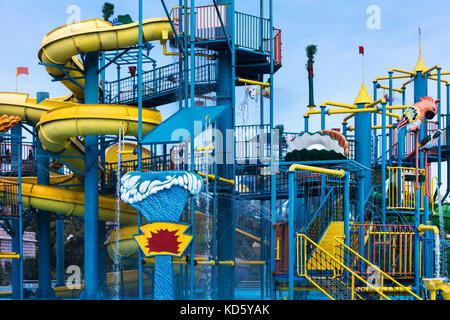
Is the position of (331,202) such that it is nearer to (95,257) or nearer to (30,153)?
(95,257)

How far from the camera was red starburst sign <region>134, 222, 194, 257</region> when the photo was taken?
1553 centimetres

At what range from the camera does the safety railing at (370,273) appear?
47.3 feet

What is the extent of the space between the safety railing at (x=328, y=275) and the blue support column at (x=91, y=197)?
24.4ft

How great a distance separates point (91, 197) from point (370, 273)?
8710 millimetres

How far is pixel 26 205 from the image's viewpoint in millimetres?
20891

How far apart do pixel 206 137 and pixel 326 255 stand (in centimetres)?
458

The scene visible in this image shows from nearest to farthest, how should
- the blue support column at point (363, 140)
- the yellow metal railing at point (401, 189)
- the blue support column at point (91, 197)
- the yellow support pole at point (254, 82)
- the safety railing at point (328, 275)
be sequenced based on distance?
the safety railing at point (328, 275)
the yellow metal railing at point (401, 189)
the blue support column at point (363, 140)
the blue support column at point (91, 197)
the yellow support pole at point (254, 82)

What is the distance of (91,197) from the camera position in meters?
20.5

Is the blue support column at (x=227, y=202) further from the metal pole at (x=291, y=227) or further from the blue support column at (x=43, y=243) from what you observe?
the blue support column at (x=43, y=243)

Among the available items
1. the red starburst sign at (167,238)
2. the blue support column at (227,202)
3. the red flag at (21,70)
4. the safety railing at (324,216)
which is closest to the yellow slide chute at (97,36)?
the blue support column at (227,202)

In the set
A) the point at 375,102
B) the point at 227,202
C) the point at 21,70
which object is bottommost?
the point at 227,202

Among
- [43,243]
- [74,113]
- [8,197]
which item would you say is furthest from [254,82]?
[43,243]

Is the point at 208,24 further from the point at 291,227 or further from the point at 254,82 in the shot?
the point at 291,227
